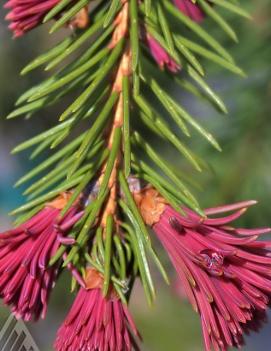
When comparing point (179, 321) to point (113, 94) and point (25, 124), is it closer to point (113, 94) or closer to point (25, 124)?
point (25, 124)

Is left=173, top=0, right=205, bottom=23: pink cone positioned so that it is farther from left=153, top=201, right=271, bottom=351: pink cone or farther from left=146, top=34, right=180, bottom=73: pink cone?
left=153, top=201, right=271, bottom=351: pink cone

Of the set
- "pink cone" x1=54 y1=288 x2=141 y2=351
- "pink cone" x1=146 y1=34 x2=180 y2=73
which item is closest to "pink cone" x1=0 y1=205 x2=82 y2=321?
"pink cone" x1=54 y1=288 x2=141 y2=351

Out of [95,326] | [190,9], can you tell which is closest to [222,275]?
[95,326]

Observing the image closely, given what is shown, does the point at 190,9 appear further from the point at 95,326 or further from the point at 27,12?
the point at 95,326

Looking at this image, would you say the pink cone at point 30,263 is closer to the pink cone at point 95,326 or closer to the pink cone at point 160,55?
the pink cone at point 95,326

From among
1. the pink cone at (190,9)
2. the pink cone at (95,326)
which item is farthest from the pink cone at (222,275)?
the pink cone at (190,9)

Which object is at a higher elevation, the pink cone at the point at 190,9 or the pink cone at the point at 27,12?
the pink cone at the point at 27,12
